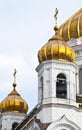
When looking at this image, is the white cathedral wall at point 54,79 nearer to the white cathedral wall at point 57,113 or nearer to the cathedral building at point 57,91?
the cathedral building at point 57,91

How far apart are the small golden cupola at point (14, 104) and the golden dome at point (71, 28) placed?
301 inches

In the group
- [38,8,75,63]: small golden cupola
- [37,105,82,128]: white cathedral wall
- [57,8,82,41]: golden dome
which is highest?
[57,8,82,41]: golden dome

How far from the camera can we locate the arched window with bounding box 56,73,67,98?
3092 centimetres

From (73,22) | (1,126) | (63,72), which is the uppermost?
(73,22)

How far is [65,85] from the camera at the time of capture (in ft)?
103

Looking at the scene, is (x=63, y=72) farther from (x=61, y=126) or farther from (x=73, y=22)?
(x=73, y=22)

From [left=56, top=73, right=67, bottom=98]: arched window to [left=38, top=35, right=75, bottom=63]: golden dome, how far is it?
41.2 inches

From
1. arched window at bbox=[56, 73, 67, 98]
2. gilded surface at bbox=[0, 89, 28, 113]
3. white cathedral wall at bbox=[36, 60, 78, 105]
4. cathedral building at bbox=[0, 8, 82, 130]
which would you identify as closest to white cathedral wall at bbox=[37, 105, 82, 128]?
cathedral building at bbox=[0, 8, 82, 130]

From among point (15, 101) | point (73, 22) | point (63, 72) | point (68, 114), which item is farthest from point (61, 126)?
point (15, 101)

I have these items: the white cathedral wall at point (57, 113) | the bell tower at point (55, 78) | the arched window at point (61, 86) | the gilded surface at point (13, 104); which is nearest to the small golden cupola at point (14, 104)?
the gilded surface at point (13, 104)

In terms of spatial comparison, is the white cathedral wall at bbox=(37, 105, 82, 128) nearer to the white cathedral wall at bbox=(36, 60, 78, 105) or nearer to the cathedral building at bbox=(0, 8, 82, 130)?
the cathedral building at bbox=(0, 8, 82, 130)

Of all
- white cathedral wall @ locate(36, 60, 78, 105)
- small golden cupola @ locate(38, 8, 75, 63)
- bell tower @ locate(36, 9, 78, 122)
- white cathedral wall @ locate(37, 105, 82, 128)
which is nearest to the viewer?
white cathedral wall @ locate(37, 105, 82, 128)

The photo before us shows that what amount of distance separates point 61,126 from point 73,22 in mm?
9428

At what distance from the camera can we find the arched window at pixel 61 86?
30.9 metres
